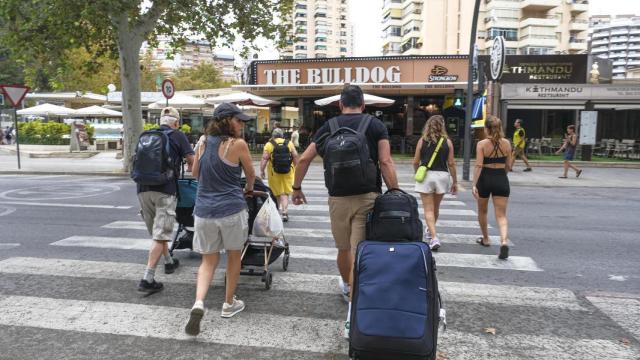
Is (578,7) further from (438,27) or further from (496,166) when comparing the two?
(496,166)

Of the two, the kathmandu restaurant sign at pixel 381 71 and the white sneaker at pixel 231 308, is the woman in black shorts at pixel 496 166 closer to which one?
the white sneaker at pixel 231 308

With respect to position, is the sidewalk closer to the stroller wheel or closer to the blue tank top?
the stroller wheel

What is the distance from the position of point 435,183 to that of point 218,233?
140 inches

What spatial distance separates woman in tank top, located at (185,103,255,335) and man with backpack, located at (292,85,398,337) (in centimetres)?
66

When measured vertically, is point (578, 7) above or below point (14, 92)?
above

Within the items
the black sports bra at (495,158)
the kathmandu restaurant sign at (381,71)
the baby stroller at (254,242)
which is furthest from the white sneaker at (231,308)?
the kathmandu restaurant sign at (381,71)

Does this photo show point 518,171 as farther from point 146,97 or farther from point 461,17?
point 461,17

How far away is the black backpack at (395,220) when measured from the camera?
3.41 m

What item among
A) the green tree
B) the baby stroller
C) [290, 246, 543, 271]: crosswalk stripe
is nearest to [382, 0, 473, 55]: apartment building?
the green tree

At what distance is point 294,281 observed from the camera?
17.3ft

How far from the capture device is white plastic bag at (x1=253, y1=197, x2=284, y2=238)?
4797 millimetres

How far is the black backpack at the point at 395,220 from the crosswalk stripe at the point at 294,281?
5.30 ft

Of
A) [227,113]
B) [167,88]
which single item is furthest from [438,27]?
[227,113]

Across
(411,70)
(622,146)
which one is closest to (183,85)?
(411,70)
